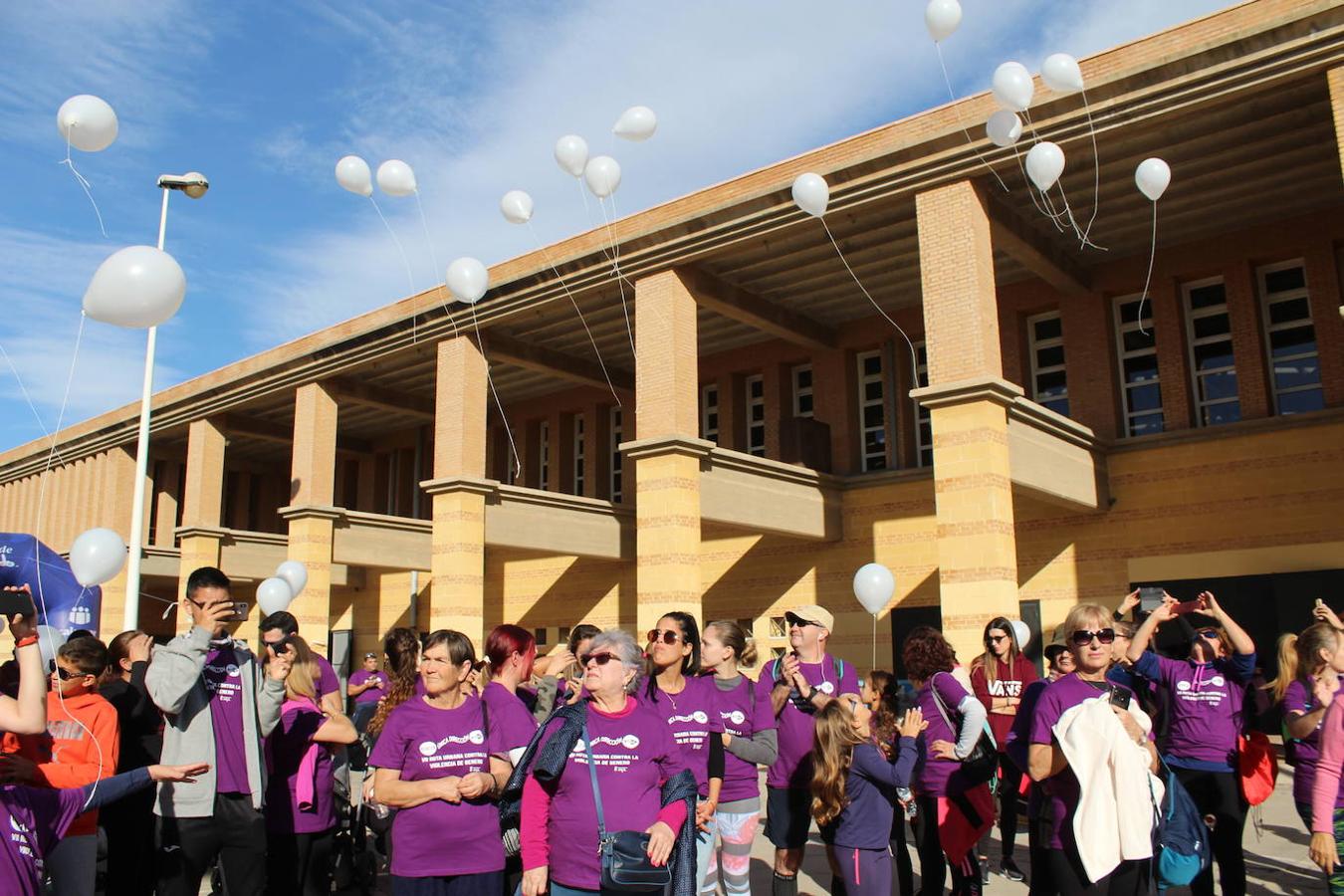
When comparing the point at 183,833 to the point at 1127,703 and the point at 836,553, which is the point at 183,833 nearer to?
the point at 1127,703

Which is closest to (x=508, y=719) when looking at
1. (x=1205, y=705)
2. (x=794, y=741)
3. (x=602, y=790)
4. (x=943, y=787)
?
(x=602, y=790)

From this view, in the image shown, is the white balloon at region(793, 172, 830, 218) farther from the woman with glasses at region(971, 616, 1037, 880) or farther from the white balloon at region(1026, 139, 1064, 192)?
the woman with glasses at region(971, 616, 1037, 880)

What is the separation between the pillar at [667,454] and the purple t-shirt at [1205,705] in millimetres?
10845

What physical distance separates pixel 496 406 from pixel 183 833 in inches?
934

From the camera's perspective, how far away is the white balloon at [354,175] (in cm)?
1477

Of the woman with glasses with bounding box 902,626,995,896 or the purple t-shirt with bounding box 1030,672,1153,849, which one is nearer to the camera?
the purple t-shirt with bounding box 1030,672,1153,849

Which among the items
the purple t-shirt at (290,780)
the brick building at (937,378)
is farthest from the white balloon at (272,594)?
the purple t-shirt at (290,780)

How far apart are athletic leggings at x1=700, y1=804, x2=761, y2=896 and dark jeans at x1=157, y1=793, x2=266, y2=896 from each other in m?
2.42

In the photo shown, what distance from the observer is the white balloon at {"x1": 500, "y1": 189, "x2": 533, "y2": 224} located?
15.6m

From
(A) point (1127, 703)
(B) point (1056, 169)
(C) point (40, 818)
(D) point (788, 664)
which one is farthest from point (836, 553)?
(C) point (40, 818)

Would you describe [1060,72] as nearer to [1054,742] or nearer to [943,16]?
[943,16]

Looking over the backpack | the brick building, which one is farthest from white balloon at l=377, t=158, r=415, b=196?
the backpack

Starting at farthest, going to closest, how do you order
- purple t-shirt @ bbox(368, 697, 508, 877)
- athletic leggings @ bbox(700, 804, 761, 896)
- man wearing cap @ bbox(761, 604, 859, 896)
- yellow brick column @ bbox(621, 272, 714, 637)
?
yellow brick column @ bbox(621, 272, 714, 637)
man wearing cap @ bbox(761, 604, 859, 896)
athletic leggings @ bbox(700, 804, 761, 896)
purple t-shirt @ bbox(368, 697, 508, 877)

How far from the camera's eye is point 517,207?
15.6 metres
